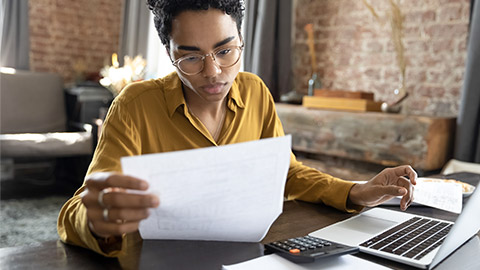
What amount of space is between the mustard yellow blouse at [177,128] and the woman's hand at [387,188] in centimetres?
3

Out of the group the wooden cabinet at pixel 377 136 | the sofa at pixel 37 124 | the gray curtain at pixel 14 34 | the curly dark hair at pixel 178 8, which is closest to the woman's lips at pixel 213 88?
the curly dark hair at pixel 178 8

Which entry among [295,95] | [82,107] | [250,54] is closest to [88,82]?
[82,107]

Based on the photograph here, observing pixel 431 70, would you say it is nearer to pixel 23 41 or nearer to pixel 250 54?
pixel 250 54

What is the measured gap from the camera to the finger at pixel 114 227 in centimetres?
72

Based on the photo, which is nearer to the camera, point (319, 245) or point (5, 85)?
point (319, 245)

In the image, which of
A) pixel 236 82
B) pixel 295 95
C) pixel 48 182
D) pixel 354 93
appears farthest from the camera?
pixel 48 182

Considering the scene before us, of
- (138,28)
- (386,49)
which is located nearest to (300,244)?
(386,49)

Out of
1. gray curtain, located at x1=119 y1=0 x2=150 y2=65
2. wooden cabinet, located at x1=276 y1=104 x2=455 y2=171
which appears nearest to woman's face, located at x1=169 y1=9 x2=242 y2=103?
wooden cabinet, located at x1=276 y1=104 x2=455 y2=171

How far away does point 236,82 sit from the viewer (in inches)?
53.9

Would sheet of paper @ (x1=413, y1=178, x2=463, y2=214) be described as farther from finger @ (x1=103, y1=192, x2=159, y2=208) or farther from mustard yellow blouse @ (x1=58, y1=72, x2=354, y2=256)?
finger @ (x1=103, y1=192, x2=159, y2=208)

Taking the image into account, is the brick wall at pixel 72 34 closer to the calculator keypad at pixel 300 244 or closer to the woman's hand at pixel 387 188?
the woman's hand at pixel 387 188

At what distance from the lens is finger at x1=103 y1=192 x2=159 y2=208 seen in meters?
0.68

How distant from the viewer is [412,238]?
3.10ft

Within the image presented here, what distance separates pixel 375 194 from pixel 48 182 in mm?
3858
